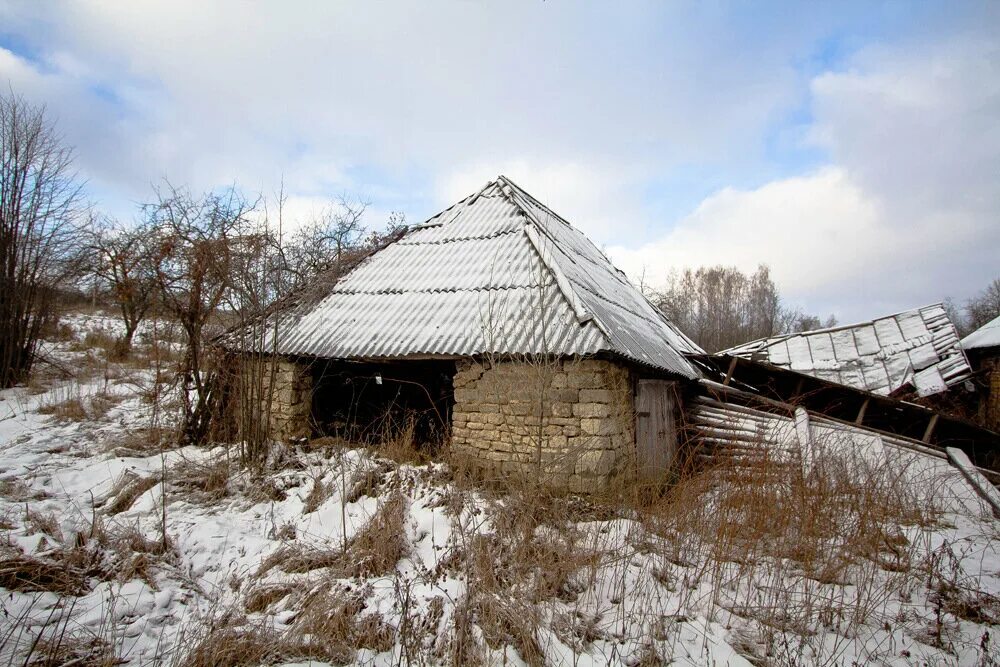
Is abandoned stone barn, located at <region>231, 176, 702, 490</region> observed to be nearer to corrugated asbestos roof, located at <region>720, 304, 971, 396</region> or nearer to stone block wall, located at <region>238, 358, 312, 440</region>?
stone block wall, located at <region>238, 358, 312, 440</region>

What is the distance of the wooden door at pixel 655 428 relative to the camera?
6.11m

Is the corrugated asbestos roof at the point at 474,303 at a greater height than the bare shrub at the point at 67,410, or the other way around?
the corrugated asbestos roof at the point at 474,303

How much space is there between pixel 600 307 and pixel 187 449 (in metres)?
6.28

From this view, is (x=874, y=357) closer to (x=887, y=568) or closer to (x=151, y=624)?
(x=887, y=568)

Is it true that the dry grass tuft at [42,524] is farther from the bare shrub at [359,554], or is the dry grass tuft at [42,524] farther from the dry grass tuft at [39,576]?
the bare shrub at [359,554]

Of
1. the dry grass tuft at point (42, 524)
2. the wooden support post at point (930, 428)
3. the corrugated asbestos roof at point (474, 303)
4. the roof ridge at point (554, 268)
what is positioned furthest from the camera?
the wooden support post at point (930, 428)

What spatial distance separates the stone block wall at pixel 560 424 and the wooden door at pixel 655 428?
0.36 meters

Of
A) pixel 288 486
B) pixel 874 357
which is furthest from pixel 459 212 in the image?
pixel 874 357

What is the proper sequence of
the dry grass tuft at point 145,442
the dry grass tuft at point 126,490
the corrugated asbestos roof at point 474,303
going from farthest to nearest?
the dry grass tuft at point 145,442
the corrugated asbestos roof at point 474,303
the dry grass tuft at point 126,490

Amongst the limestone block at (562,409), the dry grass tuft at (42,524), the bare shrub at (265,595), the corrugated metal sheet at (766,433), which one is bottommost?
the bare shrub at (265,595)

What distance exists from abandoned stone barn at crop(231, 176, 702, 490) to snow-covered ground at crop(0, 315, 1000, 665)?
2.86ft

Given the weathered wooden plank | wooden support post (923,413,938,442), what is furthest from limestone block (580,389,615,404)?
wooden support post (923,413,938,442)

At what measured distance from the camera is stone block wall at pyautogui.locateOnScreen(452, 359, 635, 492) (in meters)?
Result: 5.19

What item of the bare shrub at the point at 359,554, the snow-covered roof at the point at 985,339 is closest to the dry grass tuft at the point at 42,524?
the bare shrub at the point at 359,554
